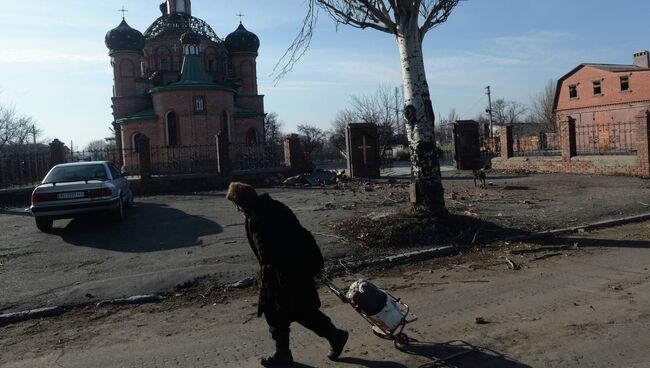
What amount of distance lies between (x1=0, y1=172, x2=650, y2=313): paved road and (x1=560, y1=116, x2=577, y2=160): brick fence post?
3405 millimetres

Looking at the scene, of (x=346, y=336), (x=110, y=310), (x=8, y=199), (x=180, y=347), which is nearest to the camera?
(x=346, y=336)

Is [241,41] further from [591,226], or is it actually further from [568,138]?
[591,226]

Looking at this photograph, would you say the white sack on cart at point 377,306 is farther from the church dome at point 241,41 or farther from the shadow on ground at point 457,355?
the church dome at point 241,41

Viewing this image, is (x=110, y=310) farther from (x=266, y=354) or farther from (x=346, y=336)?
(x=346, y=336)

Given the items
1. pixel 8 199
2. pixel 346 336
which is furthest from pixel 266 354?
pixel 8 199

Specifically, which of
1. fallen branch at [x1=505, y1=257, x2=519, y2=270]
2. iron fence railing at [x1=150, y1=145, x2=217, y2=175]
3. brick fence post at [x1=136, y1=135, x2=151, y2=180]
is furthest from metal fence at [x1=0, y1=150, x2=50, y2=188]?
fallen branch at [x1=505, y1=257, x2=519, y2=270]

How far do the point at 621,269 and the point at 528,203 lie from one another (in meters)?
6.19

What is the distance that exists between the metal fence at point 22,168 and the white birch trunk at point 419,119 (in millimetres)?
17490

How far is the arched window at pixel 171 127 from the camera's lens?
3916 cm

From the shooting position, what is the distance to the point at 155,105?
4000 cm

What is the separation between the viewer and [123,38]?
44375mm

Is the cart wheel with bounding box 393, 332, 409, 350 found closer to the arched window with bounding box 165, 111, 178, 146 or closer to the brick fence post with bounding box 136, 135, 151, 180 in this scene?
the brick fence post with bounding box 136, 135, 151, 180

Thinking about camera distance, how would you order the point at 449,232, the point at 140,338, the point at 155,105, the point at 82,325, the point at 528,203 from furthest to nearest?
the point at 155,105 < the point at 528,203 < the point at 449,232 < the point at 82,325 < the point at 140,338

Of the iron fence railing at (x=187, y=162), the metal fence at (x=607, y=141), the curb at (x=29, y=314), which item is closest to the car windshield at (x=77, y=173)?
the curb at (x=29, y=314)
